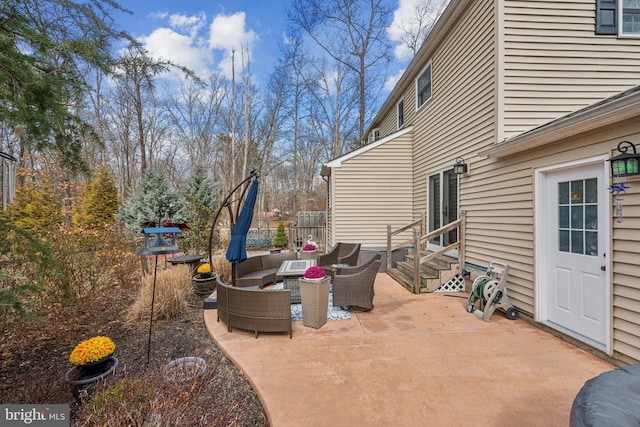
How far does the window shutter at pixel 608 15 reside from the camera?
16.0ft

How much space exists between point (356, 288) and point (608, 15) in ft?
19.7

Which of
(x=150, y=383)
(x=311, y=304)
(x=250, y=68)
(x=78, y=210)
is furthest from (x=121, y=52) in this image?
(x=250, y=68)

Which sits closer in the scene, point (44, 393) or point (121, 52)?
point (44, 393)

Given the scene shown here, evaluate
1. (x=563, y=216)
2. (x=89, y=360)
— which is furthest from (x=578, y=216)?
(x=89, y=360)

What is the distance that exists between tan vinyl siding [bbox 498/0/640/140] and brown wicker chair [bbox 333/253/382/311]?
3.01 meters

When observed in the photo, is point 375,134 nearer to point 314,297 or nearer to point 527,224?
point 527,224

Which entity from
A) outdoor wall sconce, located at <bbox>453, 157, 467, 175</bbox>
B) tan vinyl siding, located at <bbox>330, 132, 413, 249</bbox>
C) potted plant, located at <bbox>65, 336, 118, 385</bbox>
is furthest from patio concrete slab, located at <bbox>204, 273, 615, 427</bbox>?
tan vinyl siding, located at <bbox>330, 132, 413, 249</bbox>

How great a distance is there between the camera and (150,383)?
2.18 metres

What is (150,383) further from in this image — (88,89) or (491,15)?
(491,15)

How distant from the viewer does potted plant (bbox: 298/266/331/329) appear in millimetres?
4117

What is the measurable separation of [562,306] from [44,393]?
5.45 meters

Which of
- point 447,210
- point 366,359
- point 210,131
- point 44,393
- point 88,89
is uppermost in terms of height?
point 210,131

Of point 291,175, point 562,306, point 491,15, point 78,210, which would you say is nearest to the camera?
point 562,306

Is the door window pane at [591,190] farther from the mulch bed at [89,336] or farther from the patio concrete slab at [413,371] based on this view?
the mulch bed at [89,336]
